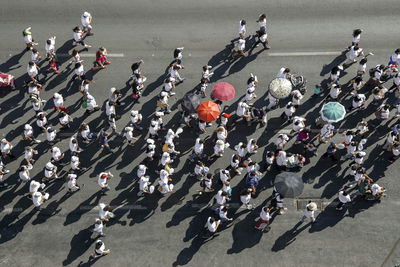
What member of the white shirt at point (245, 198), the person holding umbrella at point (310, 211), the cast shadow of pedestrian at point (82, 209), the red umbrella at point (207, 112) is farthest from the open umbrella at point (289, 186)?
the cast shadow of pedestrian at point (82, 209)

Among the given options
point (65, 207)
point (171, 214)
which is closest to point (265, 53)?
point (171, 214)

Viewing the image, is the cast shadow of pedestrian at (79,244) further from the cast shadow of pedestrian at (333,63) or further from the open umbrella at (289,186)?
the cast shadow of pedestrian at (333,63)

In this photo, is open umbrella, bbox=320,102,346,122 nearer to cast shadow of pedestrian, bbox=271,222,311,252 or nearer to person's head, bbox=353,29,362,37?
cast shadow of pedestrian, bbox=271,222,311,252

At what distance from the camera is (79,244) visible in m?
19.2

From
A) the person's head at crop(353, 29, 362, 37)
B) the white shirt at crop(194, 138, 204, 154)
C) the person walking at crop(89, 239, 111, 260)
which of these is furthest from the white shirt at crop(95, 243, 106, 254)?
the person's head at crop(353, 29, 362, 37)

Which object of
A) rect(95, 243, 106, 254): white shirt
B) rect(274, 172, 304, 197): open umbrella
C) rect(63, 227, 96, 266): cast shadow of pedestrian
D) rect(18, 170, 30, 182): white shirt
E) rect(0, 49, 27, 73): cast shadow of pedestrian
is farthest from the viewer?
rect(0, 49, 27, 73): cast shadow of pedestrian

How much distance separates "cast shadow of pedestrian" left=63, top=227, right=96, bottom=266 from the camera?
18945 millimetres

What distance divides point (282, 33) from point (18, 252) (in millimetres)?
18571

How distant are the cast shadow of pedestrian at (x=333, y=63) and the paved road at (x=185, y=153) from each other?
0.07 metres

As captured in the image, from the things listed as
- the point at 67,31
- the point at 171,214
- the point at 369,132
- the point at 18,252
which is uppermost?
the point at 67,31

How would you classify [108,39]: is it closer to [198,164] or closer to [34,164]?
[34,164]

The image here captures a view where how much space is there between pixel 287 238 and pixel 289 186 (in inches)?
117

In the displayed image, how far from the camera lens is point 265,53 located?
24.0m

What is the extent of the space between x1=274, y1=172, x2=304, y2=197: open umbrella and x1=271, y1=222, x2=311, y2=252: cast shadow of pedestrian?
2.41 meters
